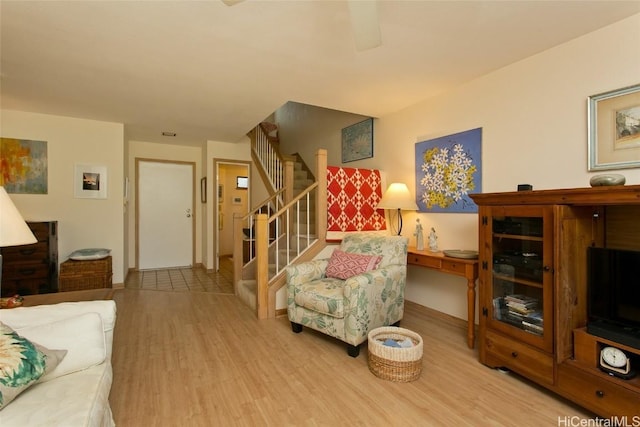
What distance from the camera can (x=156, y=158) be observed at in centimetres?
546

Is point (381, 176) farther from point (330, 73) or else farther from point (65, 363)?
point (65, 363)

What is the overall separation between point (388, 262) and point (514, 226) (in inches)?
40.3

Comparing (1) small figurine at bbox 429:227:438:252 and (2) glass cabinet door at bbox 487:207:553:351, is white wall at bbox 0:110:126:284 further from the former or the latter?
(2) glass cabinet door at bbox 487:207:553:351

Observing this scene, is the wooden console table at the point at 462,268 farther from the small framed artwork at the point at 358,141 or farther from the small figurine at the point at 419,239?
the small framed artwork at the point at 358,141

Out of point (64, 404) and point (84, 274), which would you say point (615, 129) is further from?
point (84, 274)

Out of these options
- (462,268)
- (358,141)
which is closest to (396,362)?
(462,268)

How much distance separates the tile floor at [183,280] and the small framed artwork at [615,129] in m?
3.91

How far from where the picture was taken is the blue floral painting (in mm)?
2783

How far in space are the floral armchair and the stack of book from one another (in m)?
0.84

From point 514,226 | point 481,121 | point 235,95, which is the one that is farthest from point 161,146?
point 514,226

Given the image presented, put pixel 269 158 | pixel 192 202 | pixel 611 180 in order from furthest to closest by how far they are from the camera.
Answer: pixel 192 202 < pixel 269 158 < pixel 611 180

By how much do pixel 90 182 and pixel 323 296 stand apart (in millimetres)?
3683

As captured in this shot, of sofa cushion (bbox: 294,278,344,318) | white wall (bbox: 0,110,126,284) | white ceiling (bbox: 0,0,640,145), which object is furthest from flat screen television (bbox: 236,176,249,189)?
sofa cushion (bbox: 294,278,344,318)

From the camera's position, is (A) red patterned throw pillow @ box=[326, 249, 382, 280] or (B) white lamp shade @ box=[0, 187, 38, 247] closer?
(B) white lamp shade @ box=[0, 187, 38, 247]
